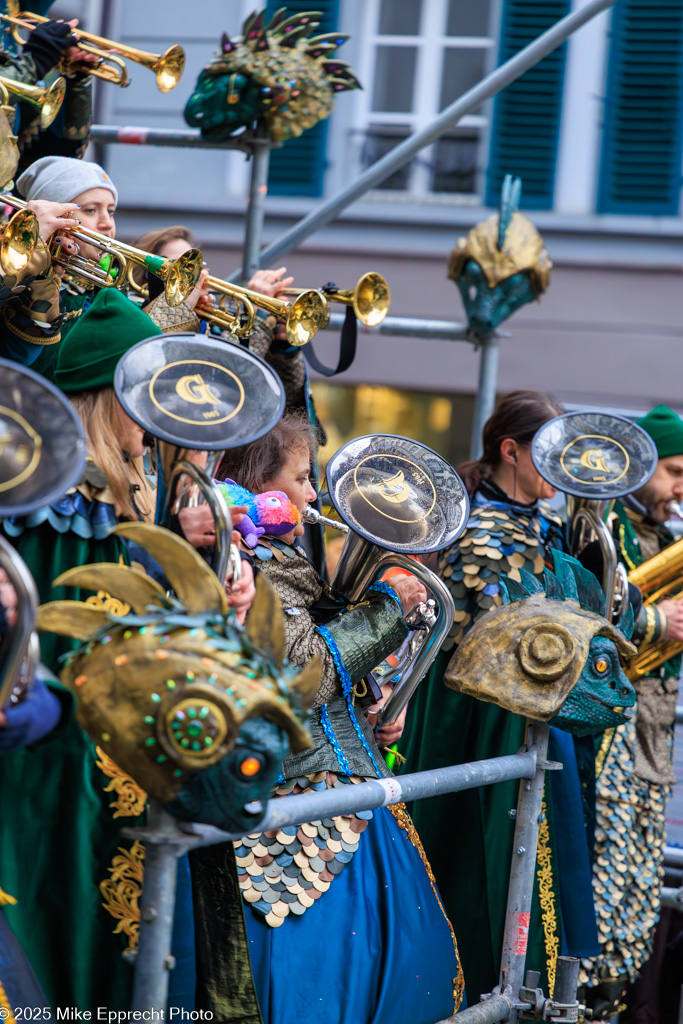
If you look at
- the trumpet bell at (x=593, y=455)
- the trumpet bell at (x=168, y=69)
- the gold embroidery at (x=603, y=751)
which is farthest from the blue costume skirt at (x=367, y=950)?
the trumpet bell at (x=168, y=69)

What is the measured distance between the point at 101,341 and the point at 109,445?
0.18 metres

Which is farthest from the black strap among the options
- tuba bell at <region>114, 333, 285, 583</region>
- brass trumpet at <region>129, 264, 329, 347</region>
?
tuba bell at <region>114, 333, 285, 583</region>

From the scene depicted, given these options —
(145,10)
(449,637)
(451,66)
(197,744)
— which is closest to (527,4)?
(451,66)

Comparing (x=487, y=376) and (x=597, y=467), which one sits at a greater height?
(x=487, y=376)

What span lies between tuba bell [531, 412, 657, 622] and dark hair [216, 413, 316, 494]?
2.49 ft

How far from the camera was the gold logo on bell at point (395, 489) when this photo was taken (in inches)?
93.3

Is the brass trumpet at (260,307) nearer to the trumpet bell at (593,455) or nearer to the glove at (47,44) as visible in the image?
the trumpet bell at (593,455)

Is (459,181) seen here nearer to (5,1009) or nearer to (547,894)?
(547,894)

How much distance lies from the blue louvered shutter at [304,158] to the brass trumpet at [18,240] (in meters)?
6.12

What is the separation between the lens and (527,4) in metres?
8.21

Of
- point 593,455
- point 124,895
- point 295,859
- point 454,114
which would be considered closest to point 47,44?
point 454,114

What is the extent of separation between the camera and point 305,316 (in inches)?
126

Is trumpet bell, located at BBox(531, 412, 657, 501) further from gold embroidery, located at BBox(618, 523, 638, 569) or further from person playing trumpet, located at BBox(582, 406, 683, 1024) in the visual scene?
gold embroidery, located at BBox(618, 523, 638, 569)

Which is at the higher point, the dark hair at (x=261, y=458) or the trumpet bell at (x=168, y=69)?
the trumpet bell at (x=168, y=69)
